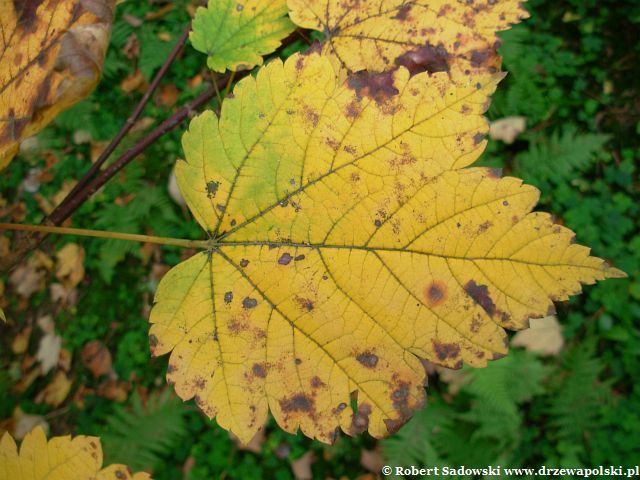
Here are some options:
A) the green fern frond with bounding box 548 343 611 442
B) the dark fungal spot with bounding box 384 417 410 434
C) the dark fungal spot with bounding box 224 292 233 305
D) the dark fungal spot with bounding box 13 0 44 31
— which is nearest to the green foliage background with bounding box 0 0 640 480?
the green fern frond with bounding box 548 343 611 442

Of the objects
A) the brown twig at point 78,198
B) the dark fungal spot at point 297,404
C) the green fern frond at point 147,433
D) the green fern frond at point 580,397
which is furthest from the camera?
the green fern frond at point 147,433

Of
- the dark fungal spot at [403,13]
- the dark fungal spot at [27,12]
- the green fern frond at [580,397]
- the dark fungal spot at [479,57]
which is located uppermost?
the dark fungal spot at [27,12]

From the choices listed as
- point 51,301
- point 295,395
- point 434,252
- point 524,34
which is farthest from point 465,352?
point 51,301

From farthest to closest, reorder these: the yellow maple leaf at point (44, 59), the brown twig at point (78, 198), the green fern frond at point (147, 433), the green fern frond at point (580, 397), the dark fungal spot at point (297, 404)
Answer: the green fern frond at point (147, 433) < the green fern frond at point (580, 397) < the brown twig at point (78, 198) < the dark fungal spot at point (297, 404) < the yellow maple leaf at point (44, 59)

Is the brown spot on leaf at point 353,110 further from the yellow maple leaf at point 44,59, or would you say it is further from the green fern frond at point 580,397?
the green fern frond at point 580,397

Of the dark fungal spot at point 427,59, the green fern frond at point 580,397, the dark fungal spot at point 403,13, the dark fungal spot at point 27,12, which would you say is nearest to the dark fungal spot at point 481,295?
the dark fungal spot at point 427,59

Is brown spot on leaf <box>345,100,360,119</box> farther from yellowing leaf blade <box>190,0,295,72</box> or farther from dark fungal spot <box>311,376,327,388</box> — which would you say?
dark fungal spot <box>311,376,327,388</box>

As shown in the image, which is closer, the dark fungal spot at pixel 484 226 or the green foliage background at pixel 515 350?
the dark fungal spot at pixel 484 226

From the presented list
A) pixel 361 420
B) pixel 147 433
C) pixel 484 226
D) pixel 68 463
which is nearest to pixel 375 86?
pixel 484 226
